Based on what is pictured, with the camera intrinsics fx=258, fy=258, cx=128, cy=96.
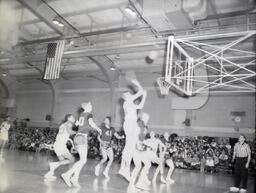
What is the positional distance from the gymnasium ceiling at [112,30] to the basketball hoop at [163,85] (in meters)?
0.81

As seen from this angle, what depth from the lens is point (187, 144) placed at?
12.6 m

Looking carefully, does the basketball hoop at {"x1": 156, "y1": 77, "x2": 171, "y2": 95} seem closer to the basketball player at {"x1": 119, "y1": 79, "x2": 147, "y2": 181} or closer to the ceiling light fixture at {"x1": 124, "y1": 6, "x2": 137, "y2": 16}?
the basketball player at {"x1": 119, "y1": 79, "x2": 147, "y2": 181}

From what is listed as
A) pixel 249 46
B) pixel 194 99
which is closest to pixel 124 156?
pixel 194 99

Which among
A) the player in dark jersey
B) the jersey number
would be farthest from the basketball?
the jersey number

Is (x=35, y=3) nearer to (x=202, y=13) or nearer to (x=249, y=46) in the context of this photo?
(x=202, y=13)

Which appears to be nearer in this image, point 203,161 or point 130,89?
point 130,89

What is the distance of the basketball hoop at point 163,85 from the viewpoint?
8.42 metres

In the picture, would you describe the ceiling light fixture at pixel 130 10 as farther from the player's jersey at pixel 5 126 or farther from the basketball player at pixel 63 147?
the player's jersey at pixel 5 126

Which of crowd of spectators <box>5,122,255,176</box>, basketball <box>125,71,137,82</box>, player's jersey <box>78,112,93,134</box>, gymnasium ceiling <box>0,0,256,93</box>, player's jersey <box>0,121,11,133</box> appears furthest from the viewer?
crowd of spectators <box>5,122,255,176</box>

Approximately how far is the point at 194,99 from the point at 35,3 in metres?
7.67

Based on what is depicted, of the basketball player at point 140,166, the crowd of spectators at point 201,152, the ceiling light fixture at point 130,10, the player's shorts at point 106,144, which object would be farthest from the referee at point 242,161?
the ceiling light fixture at point 130,10

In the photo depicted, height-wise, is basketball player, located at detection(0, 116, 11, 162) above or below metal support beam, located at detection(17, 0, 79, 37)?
below

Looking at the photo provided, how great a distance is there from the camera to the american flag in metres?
9.29

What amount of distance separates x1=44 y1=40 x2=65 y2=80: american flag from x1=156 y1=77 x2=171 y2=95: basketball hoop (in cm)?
361
